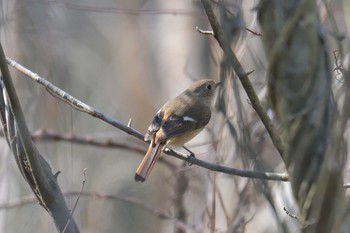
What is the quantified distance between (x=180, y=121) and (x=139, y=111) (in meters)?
3.51

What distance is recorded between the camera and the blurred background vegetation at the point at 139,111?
2891mm

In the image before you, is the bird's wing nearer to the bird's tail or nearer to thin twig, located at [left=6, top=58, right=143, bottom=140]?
the bird's tail

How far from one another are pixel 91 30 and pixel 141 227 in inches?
142

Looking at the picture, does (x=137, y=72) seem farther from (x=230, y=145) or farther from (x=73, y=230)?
(x=73, y=230)

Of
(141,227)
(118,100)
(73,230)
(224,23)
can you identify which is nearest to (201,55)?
(141,227)

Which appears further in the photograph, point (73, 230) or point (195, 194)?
point (195, 194)

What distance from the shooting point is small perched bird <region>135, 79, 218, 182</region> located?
3.77 metres

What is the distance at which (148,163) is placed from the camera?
3.59m

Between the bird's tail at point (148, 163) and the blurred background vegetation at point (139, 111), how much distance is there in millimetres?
291

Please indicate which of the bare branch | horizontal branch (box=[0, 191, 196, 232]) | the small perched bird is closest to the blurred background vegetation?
horizontal branch (box=[0, 191, 196, 232])

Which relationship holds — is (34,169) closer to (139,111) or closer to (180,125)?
(180,125)

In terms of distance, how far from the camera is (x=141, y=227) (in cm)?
772

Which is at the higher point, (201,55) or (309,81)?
(201,55)

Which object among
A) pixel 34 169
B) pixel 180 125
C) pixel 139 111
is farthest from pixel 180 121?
pixel 139 111
